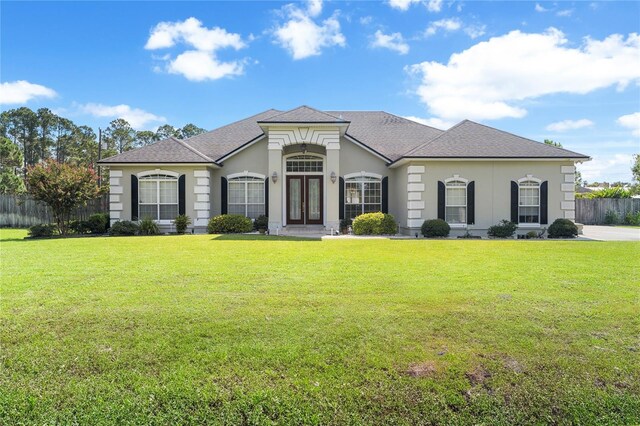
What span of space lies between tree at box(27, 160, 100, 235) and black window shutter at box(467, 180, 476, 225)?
17410mm

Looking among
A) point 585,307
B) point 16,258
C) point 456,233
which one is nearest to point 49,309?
point 16,258

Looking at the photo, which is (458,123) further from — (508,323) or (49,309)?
(49,309)

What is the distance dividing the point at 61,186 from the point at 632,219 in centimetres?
3528

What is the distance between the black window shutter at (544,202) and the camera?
18406 mm

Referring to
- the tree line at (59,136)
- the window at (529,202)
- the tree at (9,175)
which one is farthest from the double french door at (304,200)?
the tree line at (59,136)

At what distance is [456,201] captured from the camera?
18391 millimetres

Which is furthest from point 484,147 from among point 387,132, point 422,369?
point 422,369

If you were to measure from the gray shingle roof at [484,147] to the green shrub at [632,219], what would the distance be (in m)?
14.9

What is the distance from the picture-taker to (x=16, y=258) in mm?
10047

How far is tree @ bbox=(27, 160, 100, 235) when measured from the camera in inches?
686

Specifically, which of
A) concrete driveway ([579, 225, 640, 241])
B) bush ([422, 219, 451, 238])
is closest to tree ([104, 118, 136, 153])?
bush ([422, 219, 451, 238])

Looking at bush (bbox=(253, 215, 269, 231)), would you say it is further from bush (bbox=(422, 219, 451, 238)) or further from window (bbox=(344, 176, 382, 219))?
bush (bbox=(422, 219, 451, 238))

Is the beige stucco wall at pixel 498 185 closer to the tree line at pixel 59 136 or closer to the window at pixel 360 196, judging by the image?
the window at pixel 360 196

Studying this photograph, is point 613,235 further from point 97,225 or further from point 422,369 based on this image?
point 97,225
